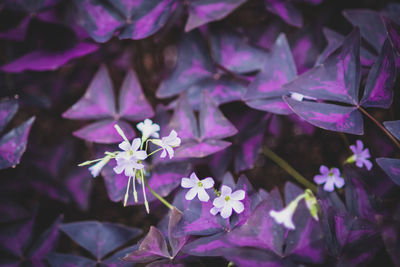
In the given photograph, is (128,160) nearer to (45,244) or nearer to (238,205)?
(238,205)

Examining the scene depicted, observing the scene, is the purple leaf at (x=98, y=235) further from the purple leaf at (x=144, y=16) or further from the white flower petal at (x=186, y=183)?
the purple leaf at (x=144, y=16)

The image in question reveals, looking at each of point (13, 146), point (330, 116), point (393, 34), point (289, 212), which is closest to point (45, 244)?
point (13, 146)

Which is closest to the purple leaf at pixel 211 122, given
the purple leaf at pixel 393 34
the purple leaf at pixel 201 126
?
the purple leaf at pixel 201 126

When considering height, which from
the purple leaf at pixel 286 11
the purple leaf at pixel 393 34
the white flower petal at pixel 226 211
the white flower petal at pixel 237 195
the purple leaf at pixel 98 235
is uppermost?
the purple leaf at pixel 393 34

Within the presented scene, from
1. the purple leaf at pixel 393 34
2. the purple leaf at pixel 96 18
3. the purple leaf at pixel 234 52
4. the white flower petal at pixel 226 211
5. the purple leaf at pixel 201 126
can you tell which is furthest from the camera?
the purple leaf at pixel 234 52

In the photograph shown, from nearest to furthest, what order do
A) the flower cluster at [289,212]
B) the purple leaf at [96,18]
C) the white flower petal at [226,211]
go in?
the flower cluster at [289,212]
the white flower petal at [226,211]
the purple leaf at [96,18]

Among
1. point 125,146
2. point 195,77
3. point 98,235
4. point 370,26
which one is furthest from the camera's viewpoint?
point 195,77

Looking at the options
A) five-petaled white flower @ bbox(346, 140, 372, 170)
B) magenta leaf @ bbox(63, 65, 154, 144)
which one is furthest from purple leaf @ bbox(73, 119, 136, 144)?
five-petaled white flower @ bbox(346, 140, 372, 170)

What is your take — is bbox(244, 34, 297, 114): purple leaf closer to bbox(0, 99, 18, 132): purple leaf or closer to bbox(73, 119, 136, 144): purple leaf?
bbox(73, 119, 136, 144): purple leaf
